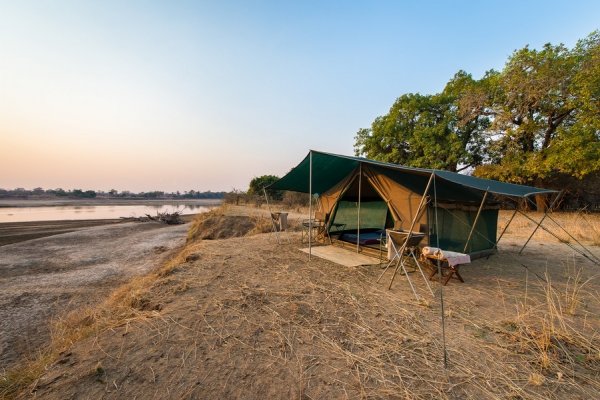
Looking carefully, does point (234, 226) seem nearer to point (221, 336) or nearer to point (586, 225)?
point (221, 336)

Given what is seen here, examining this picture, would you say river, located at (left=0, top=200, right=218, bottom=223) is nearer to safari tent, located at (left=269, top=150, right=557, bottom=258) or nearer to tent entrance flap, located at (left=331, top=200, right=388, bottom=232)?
tent entrance flap, located at (left=331, top=200, right=388, bottom=232)

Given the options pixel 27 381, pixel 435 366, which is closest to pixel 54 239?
pixel 27 381

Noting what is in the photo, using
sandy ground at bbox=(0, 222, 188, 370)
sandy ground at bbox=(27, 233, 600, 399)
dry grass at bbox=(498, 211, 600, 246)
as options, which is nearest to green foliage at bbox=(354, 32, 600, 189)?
dry grass at bbox=(498, 211, 600, 246)

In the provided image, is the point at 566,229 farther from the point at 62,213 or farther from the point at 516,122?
the point at 62,213

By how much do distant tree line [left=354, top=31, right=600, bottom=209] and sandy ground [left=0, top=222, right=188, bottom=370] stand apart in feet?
49.8

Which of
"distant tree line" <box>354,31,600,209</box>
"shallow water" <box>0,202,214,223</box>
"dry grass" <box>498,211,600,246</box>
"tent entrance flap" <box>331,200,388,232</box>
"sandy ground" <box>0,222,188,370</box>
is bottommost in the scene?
"sandy ground" <box>0,222,188,370</box>

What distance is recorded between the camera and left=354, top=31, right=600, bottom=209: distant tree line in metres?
11.1

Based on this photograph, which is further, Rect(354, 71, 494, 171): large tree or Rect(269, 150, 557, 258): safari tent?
Rect(354, 71, 494, 171): large tree

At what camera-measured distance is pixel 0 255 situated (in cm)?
895

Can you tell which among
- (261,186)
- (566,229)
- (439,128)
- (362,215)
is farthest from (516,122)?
(261,186)

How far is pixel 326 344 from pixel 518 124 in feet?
54.0

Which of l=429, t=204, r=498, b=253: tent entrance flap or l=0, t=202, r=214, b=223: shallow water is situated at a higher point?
l=429, t=204, r=498, b=253: tent entrance flap

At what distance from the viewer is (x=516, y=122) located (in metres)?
13.9

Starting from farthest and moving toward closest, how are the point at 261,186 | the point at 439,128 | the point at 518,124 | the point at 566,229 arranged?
the point at 261,186 → the point at 439,128 → the point at 518,124 → the point at 566,229
